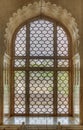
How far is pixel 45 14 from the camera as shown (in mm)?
4809

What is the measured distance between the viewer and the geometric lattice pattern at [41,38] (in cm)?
491

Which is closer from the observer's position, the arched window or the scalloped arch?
the scalloped arch

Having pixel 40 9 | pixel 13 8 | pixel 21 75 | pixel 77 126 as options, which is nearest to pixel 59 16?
pixel 40 9

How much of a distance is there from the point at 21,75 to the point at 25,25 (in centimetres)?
80

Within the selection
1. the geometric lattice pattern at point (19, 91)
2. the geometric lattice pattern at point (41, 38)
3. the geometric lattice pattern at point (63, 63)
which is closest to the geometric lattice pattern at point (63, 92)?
the geometric lattice pattern at point (63, 63)

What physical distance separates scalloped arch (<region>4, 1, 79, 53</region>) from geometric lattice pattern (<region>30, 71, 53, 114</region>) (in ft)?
2.12

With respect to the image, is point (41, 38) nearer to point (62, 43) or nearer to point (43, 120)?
point (62, 43)

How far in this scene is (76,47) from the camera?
174 inches

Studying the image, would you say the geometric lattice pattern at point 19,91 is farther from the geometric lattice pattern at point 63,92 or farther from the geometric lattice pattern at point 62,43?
the geometric lattice pattern at point 62,43

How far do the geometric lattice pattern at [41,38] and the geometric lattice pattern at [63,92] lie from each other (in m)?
0.40

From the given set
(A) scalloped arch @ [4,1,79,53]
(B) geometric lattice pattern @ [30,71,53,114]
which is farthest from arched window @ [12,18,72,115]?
(A) scalloped arch @ [4,1,79,53]

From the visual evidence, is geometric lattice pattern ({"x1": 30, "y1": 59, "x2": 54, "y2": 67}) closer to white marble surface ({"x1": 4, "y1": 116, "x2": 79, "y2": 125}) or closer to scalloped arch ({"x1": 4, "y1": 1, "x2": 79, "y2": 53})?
scalloped arch ({"x1": 4, "y1": 1, "x2": 79, "y2": 53})

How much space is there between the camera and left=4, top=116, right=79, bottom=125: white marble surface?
4.21m

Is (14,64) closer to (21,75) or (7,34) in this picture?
(21,75)
